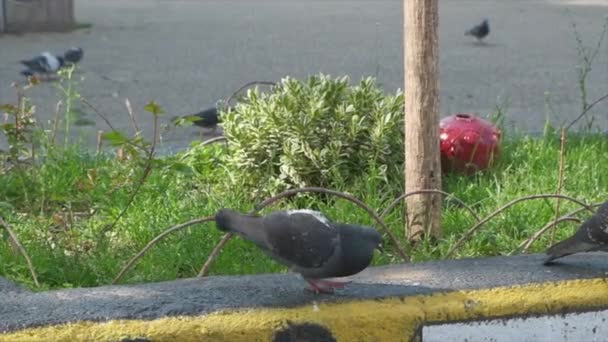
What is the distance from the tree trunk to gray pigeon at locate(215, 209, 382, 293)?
49.8 inches

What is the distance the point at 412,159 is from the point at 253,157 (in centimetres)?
94

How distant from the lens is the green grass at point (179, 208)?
13.0ft

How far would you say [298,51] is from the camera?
1246 cm

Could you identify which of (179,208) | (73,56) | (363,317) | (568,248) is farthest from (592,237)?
(73,56)

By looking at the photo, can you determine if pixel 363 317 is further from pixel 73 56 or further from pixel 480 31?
pixel 480 31

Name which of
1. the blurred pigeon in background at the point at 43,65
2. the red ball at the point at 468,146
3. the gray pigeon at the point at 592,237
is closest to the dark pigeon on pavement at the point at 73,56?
the blurred pigeon in background at the point at 43,65

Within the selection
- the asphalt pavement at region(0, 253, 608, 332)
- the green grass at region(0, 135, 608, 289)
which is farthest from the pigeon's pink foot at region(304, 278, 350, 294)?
the green grass at region(0, 135, 608, 289)

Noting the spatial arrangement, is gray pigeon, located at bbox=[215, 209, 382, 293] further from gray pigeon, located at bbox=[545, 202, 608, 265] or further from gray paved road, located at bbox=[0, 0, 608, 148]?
gray paved road, located at bbox=[0, 0, 608, 148]

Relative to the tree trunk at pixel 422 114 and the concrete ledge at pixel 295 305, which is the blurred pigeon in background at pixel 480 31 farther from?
the concrete ledge at pixel 295 305

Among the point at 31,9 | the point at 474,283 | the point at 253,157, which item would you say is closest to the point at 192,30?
the point at 31,9

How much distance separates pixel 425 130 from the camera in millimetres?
4164

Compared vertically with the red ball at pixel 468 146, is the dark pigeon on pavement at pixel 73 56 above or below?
below

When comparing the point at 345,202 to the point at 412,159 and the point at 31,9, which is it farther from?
the point at 31,9

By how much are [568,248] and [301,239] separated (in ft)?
2.87
